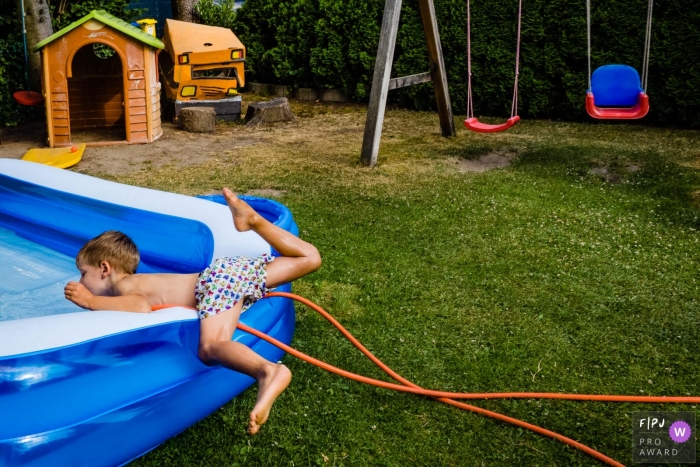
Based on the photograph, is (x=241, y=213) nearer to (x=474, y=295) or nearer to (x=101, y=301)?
(x=101, y=301)

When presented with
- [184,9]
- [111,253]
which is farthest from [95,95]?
[111,253]

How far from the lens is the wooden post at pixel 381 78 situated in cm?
655

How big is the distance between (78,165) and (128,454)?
4843 millimetres

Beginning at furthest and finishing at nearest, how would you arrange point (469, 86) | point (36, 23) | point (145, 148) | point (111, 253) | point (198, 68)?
point (198, 68)
point (36, 23)
point (145, 148)
point (469, 86)
point (111, 253)

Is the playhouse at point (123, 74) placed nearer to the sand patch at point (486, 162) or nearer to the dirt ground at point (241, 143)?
the dirt ground at point (241, 143)

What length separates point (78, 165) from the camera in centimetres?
677

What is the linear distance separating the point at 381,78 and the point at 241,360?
15.1 ft

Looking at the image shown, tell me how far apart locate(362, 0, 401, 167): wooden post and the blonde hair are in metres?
4.00

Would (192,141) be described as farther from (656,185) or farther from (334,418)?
(334,418)

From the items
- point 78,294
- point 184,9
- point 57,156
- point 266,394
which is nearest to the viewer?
point 266,394

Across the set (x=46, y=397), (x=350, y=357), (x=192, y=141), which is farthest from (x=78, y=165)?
(x=46, y=397)

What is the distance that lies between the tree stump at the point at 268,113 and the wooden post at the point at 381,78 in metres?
2.48

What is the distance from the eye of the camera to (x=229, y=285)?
283 centimetres

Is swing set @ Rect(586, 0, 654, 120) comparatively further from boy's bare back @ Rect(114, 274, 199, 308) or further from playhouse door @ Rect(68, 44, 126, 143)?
playhouse door @ Rect(68, 44, 126, 143)
